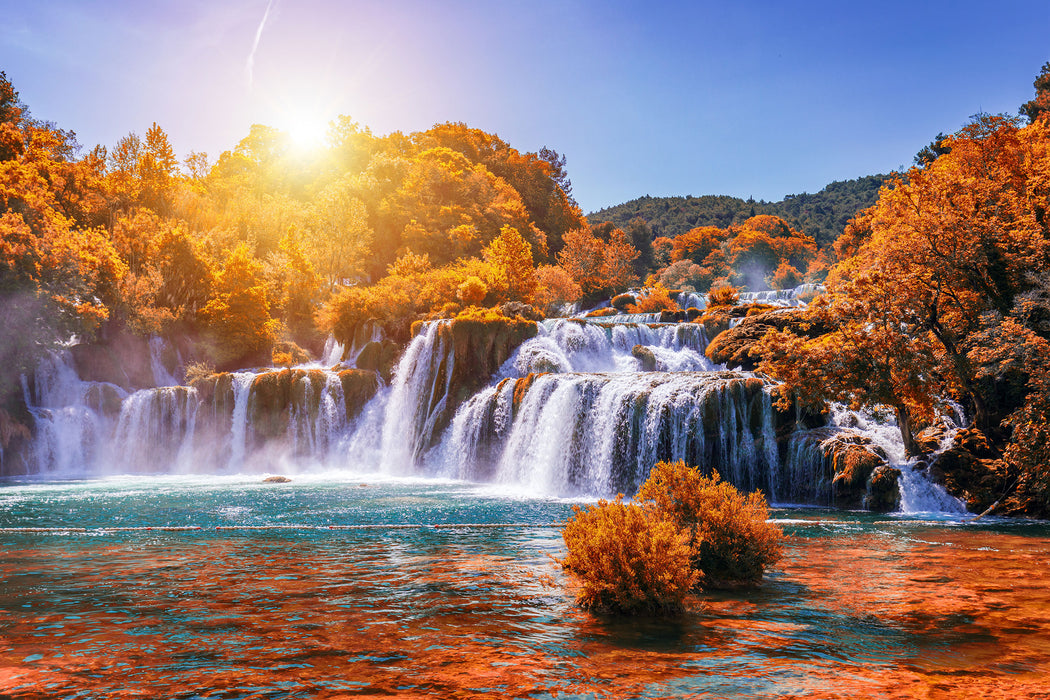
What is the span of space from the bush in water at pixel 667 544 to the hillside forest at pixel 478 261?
10.2m

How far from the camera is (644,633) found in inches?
260

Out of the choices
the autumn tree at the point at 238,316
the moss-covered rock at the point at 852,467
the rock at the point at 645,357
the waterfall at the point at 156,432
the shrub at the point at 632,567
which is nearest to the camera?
the shrub at the point at 632,567

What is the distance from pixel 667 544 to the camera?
743 cm

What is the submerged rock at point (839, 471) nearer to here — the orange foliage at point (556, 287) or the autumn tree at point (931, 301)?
the autumn tree at point (931, 301)

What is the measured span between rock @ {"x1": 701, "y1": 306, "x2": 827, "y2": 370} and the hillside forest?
492 mm

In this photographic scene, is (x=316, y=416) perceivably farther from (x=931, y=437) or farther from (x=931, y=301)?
(x=931, y=301)

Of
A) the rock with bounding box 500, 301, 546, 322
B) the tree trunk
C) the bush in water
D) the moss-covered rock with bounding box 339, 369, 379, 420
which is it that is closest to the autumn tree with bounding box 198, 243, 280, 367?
the moss-covered rock with bounding box 339, 369, 379, 420

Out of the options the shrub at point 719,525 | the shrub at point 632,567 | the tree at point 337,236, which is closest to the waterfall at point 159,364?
the tree at point 337,236

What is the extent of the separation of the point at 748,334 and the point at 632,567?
69.6ft

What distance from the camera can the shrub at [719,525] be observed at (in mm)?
8883

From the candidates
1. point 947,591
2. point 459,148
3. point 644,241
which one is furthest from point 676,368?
point 644,241

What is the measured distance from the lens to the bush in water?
7234 millimetres

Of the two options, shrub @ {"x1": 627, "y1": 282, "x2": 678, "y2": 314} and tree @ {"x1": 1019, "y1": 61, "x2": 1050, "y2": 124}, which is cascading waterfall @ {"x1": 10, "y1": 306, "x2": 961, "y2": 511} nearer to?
shrub @ {"x1": 627, "y1": 282, "x2": 678, "y2": 314}

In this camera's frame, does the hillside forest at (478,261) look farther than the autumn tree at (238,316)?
No
